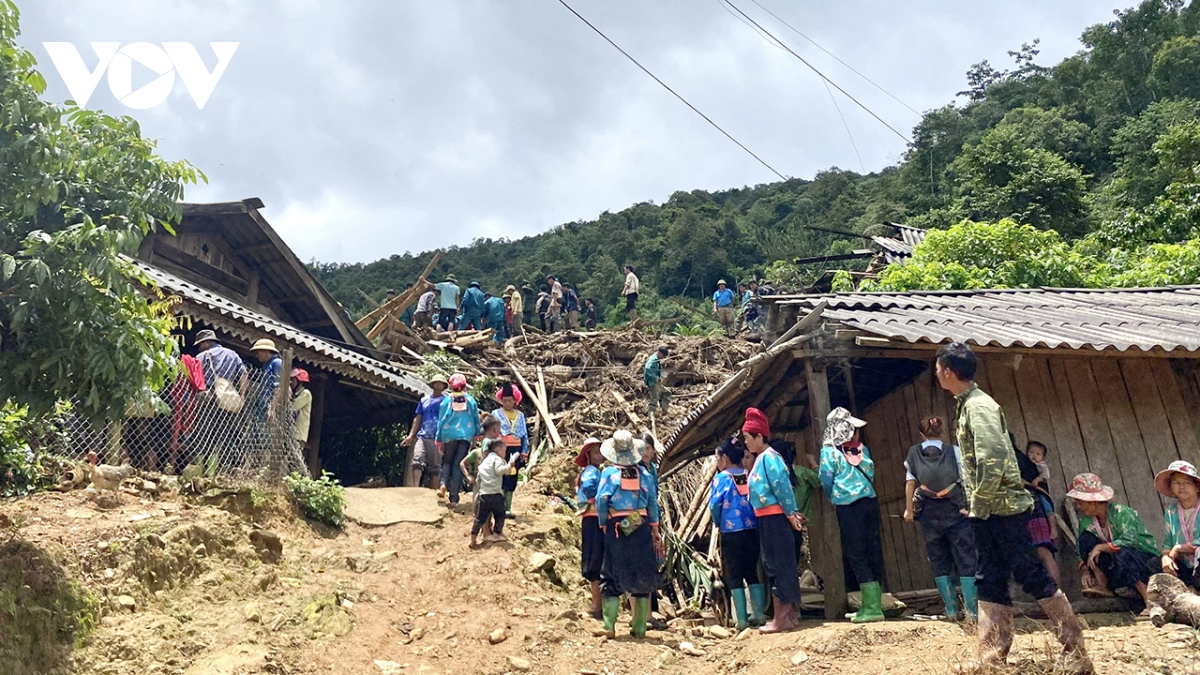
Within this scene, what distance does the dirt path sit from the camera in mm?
4980

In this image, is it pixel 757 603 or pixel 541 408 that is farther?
pixel 541 408

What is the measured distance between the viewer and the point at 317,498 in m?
8.62

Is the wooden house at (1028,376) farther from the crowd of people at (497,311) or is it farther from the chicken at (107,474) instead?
the crowd of people at (497,311)

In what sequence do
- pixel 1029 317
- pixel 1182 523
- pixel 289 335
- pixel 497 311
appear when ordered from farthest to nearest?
pixel 497 311 → pixel 289 335 → pixel 1029 317 → pixel 1182 523

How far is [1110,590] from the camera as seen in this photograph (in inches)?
236

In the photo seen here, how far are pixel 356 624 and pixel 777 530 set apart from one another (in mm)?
3368

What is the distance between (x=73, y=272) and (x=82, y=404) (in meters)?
0.92

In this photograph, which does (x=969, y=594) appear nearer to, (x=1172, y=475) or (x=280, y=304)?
(x=1172, y=475)

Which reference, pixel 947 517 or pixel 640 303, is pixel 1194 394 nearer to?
pixel 947 517

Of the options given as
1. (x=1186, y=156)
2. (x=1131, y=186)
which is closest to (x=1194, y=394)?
(x=1186, y=156)

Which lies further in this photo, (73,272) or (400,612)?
(400,612)

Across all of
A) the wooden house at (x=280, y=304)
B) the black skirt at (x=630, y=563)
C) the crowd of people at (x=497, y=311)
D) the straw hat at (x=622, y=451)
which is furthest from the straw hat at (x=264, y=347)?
the crowd of people at (x=497, y=311)

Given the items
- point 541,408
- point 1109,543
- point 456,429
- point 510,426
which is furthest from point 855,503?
point 541,408

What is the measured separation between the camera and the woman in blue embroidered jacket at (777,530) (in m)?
6.11
